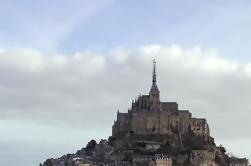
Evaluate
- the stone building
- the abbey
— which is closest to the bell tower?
the abbey

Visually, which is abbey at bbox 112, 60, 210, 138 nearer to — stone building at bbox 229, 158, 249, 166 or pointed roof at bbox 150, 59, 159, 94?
pointed roof at bbox 150, 59, 159, 94

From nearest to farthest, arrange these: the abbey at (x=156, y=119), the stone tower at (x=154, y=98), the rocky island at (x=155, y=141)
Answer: the rocky island at (x=155, y=141), the abbey at (x=156, y=119), the stone tower at (x=154, y=98)

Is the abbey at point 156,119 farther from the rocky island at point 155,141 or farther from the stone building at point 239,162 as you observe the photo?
the stone building at point 239,162

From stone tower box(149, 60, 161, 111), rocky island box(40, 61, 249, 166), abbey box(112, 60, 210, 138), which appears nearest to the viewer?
rocky island box(40, 61, 249, 166)

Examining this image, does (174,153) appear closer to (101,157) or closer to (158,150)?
(158,150)

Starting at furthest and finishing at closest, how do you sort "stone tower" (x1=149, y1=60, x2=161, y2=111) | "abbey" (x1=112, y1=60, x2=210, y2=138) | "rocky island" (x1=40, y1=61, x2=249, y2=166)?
1. "stone tower" (x1=149, y1=60, x2=161, y2=111)
2. "abbey" (x1=112, y1=60, x2=210, y2=138)
3. "rocky island" (x1=40, y1=61, x2=249, y2=166)

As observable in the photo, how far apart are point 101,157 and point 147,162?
42.6ft

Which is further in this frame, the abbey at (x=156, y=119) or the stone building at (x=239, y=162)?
the stone building at (x=239, y=162)

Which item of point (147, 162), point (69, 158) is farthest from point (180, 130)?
point (69, 158)

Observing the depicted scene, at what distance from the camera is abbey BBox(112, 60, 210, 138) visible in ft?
427

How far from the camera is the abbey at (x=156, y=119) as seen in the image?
13025 cm

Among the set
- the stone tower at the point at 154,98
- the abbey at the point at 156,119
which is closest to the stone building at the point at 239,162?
the abbey at the point at 156,119

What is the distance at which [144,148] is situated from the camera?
128000 mm

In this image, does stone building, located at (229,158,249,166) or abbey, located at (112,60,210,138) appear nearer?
abbey, located at (112,60,210,138)
